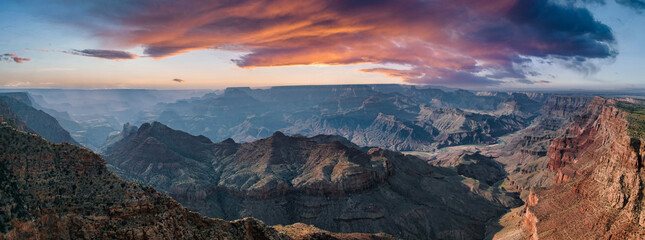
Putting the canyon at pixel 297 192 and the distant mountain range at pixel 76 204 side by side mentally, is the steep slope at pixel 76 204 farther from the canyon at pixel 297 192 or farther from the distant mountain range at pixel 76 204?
the canyon at pixel 297 192

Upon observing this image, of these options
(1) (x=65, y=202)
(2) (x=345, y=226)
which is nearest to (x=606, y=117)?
(2) (x=345, y=226)

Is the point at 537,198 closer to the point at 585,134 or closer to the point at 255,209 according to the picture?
the point at 255,209

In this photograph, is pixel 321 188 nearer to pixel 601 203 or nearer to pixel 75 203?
pixel 601 203

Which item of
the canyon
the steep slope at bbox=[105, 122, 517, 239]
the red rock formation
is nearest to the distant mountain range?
the canyon

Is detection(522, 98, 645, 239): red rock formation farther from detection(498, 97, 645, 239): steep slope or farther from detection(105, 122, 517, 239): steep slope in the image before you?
detection(105, 122, 517, 239): steep slope

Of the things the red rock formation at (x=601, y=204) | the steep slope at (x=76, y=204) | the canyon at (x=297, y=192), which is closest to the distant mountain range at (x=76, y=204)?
the steep slope at (x=76, y=204)

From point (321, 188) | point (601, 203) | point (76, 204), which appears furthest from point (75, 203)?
point (601, 203)
